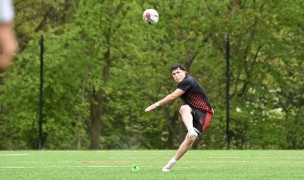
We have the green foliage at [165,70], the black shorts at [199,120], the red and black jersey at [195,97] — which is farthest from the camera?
the green foliage at [165,70]

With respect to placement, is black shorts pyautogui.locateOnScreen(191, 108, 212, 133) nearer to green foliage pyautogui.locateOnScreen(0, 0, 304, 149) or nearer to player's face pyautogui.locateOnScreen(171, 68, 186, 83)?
player's face pyautogui.locateOnScreen(171, 68, 186, 83)

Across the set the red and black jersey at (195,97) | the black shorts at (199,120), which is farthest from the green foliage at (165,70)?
the black shorts at (199,120)

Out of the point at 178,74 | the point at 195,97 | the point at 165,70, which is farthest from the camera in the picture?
the point at 165,70

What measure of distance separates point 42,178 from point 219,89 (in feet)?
93.7

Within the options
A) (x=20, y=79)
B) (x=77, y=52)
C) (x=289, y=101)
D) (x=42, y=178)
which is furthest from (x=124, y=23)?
(x=42, y=178)

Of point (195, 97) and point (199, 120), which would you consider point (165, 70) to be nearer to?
point (195, 97)

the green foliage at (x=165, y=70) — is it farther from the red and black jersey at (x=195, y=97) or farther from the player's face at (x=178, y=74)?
the player's face at (x=178, y=74)

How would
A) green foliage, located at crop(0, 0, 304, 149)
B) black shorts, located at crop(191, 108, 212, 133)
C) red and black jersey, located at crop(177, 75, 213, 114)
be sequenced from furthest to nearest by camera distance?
green foliage, located at crop(0, 0, 304, 149), red and black jersey, located at crop(177, 75, 213, 114), black shorts, located at crop(191, 108, 212, 133)

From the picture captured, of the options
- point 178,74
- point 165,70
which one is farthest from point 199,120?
point 165,70

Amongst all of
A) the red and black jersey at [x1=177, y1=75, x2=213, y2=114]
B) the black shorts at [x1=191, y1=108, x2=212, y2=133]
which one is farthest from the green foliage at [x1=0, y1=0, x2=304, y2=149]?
the black shorts at [x1=191, y1=108, x2=212, y2=133]

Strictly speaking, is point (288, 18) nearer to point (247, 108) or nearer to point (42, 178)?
point (247, 108)

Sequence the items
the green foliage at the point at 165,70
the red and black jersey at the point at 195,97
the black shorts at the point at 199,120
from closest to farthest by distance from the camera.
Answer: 1. the black shorts at the point at 199,120
2. the red and black jersey at the point at 195,97
3. the green foliage at the point at 165,70

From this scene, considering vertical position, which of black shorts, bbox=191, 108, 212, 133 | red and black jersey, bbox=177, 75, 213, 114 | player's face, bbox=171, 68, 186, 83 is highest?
player's face, bbox=171, 68, 186, 83

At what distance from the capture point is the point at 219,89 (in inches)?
1529
